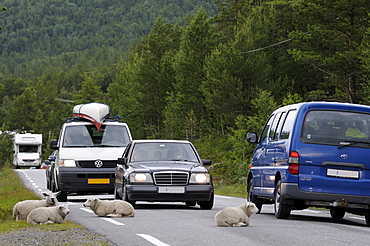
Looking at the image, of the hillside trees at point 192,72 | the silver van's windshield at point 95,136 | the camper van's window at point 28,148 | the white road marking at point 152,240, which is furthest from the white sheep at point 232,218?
the camper van's window at point 28,148

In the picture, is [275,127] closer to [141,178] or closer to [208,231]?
[141,178]

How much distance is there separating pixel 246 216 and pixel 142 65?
257 ft

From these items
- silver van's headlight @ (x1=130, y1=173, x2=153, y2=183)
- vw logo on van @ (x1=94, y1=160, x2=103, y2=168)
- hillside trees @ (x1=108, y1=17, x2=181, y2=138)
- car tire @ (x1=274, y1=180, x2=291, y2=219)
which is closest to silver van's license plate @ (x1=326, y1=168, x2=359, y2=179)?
car tire @ (x1=274, y1=180, x2=291, y2=219)

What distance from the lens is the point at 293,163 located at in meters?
13.5

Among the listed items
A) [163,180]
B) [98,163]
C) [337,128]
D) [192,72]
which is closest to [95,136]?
[98,163]

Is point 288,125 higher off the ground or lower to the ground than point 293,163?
higher

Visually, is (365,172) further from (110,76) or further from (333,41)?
(110,76)

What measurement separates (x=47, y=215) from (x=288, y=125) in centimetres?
469

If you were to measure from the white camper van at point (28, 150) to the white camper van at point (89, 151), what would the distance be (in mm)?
52615

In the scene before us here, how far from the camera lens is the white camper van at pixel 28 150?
7469 cm

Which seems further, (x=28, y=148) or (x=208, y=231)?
(x=28, y=148)

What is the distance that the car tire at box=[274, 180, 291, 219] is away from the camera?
45.9 feet

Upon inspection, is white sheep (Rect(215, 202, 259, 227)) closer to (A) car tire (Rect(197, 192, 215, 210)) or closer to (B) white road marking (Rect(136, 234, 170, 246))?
(B) white road marking (Rect(136, 234, 170, 246))

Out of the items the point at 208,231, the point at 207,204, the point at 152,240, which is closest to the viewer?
the point at 152,240
